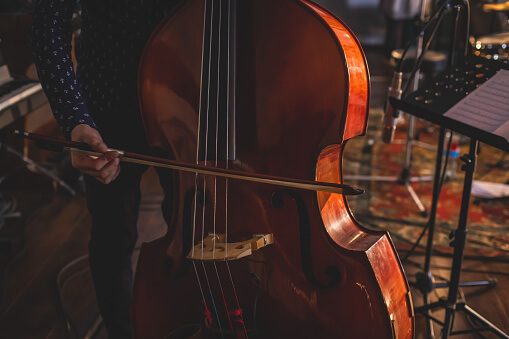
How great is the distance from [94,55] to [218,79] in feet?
1.02

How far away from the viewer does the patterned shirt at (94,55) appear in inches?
35.9

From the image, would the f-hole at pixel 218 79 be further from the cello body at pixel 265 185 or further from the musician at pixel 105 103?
the musician at pixel 105 103

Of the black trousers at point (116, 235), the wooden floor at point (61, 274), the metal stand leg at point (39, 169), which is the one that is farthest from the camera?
the metal stand leg at point (39, 169)

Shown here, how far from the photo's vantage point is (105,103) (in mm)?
1040

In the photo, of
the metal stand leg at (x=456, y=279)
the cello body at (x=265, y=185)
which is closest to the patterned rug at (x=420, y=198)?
the metal stand leg at (x=456, y=279)

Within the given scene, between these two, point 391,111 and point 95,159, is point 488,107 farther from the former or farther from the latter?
point 95,159

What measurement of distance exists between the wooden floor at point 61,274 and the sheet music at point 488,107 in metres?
0.77

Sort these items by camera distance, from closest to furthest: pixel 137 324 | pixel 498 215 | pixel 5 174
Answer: pixel 137 324 < pixel 498 215 < pixel 5 174

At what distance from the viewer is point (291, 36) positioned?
0.91 meters

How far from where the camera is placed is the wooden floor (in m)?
1.54

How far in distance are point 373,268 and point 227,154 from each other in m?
0.36

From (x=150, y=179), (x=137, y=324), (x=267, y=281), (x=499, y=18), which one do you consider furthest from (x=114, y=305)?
(x=499, y=18)

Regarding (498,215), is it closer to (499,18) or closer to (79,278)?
(79,278)

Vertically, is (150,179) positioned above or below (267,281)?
below
